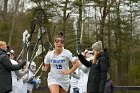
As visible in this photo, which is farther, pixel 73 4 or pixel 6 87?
pixel 73 4

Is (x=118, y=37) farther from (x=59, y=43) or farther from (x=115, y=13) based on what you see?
(x=59, y=43)

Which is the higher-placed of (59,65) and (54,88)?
(59,65)

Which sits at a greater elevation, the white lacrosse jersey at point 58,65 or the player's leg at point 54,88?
the white lacrosse jersey at point 58,65

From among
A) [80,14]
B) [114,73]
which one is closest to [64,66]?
[114,73]

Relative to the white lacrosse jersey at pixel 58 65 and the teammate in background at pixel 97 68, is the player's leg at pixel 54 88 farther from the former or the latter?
the teammate in background at pixel 97 68

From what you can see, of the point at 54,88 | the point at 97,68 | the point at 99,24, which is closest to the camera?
the point at 97,68

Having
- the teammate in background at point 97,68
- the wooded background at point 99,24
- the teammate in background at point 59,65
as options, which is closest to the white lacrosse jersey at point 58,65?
the teammate in background at point 59,65

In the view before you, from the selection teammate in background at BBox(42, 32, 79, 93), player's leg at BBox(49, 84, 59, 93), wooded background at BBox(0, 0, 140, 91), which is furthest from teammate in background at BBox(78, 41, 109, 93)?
wooded background at BBox(0, 0, 140, 91)

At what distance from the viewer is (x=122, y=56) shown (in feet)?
93.9

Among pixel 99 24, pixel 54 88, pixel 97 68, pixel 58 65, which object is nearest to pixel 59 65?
pixel 58 65

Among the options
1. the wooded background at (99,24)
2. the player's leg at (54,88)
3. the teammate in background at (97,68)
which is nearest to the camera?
the teammate in background at (97,68)

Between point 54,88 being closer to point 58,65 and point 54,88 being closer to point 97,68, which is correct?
point 58,65

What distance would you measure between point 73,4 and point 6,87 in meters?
19.0

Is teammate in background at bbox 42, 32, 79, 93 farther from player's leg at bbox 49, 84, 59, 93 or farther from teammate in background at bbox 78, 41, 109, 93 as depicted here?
teammate in background at bbox 78, 41, 109, 93
